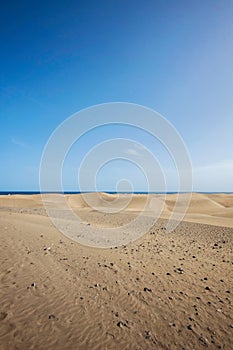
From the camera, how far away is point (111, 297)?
6199 mm

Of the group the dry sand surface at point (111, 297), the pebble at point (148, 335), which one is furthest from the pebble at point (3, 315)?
the pebble at point (148, 335)

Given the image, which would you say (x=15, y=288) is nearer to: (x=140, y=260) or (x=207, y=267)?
(x=140, y=260)

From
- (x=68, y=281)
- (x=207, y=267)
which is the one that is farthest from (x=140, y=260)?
(x=68, y=281)

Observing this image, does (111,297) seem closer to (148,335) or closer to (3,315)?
(148,335)

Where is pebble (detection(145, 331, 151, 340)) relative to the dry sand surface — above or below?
below

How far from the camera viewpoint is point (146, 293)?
21.5ft

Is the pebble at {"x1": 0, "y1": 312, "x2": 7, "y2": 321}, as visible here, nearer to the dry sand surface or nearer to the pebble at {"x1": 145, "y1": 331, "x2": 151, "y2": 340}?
the dry sand surface

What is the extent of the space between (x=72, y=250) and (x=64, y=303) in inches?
174

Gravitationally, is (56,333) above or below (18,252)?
below

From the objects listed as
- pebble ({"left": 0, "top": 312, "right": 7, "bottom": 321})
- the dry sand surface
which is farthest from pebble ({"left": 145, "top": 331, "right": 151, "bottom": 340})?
pebble ({"left": 0, "top": 312, "right": 7, "bottom": 321})

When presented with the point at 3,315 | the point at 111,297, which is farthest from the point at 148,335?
the point at 3,315

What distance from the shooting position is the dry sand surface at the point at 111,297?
15.3ft

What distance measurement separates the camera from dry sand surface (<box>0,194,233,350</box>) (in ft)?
15.3

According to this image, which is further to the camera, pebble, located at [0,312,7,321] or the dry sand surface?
pebble, located at [0,312,7,321]
